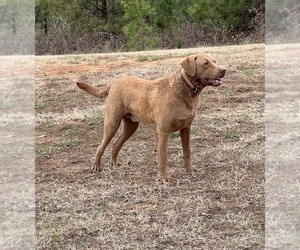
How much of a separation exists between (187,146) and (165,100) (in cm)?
46

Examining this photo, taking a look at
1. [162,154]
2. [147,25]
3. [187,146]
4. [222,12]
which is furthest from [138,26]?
[162,154]

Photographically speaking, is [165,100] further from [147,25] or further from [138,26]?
[147,25]

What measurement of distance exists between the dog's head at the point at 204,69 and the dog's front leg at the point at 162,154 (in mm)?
Answer: 444

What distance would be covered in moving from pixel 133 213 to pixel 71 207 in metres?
0.41

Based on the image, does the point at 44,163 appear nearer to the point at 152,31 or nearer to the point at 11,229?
the point at 11,229

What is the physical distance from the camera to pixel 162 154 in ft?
13.6

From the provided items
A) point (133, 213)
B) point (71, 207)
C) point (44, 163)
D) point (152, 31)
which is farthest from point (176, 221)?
point (152, 31)

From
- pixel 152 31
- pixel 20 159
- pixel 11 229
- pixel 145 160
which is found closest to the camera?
pixel 11 229

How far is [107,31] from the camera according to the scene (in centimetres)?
1375

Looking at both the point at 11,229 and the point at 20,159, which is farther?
the point at 20,159

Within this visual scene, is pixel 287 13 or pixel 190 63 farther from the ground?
pixel 287 13

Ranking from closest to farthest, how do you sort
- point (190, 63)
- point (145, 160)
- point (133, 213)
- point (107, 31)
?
point (133, 213) < point (190, 63) < point (145, 160) < point (107, 31)

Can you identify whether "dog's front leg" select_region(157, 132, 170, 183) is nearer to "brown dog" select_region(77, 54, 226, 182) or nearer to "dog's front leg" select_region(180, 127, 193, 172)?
"brown dog" select_region(77, 54, 226, 182)

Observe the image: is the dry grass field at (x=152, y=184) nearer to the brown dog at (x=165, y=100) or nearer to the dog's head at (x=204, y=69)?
the brown dog at (x=165, y=100)
